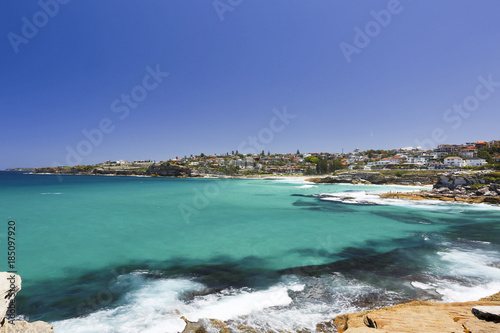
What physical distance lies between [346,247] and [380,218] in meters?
A: 11.3

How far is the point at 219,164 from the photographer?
5901 inches

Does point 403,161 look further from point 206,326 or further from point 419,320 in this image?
point 206,326

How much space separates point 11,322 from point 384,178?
3114 inches

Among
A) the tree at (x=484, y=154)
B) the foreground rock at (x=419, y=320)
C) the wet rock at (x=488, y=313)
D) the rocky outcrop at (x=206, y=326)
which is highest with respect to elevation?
the tree at (x=484, y=154)

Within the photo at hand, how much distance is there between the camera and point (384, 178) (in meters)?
70.8

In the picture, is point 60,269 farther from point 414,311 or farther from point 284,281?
point 414,311

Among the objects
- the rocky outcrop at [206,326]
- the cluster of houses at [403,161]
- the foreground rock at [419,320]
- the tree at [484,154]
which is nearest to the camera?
the foreground rock at [419,320]

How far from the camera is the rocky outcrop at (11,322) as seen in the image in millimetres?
4918

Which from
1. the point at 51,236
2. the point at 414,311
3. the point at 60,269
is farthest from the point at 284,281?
the point at 51,236

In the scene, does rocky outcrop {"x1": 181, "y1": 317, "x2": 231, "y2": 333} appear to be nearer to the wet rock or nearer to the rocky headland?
the wet rock

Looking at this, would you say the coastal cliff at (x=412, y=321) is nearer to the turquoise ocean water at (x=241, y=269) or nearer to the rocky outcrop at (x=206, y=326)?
the rocky outcrop at (x=206, y=326)

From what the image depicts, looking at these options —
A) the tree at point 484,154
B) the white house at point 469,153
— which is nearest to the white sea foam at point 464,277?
the tree at point 484,154

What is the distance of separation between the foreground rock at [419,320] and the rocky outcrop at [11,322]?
692 cm

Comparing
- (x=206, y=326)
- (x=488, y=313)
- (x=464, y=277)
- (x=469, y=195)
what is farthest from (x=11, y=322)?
(x=469, y=195)
